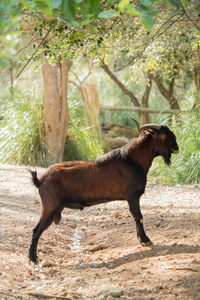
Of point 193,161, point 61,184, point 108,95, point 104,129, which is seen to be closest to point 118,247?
point 61,184

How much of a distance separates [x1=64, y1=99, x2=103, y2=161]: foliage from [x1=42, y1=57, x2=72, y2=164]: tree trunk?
425 millimetres

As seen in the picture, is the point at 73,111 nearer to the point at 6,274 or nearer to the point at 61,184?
the point at 61,184

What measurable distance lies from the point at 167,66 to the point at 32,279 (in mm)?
7012

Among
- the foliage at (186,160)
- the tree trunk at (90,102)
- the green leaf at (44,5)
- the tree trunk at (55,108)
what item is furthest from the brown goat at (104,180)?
the tree trunk at (90,102)

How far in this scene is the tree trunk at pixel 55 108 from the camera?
33.8 feet

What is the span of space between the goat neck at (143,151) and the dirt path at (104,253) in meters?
0.91

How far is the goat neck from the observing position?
15.4ft

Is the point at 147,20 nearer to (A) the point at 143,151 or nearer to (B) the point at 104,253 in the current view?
(A) the point at 143,151

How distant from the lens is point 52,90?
33.9 ft

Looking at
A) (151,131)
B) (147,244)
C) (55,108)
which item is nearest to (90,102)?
(55,108)

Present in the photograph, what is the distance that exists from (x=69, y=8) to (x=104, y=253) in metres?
3.01

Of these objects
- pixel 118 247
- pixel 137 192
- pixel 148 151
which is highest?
pixel 148 151

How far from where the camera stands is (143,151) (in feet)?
15.5

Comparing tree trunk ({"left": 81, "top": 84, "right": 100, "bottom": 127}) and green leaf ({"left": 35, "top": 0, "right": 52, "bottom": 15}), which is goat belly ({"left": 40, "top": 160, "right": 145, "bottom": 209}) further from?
tree trunk ({"left": 81, "top": 84, "right": 100, "bottom": 127})
